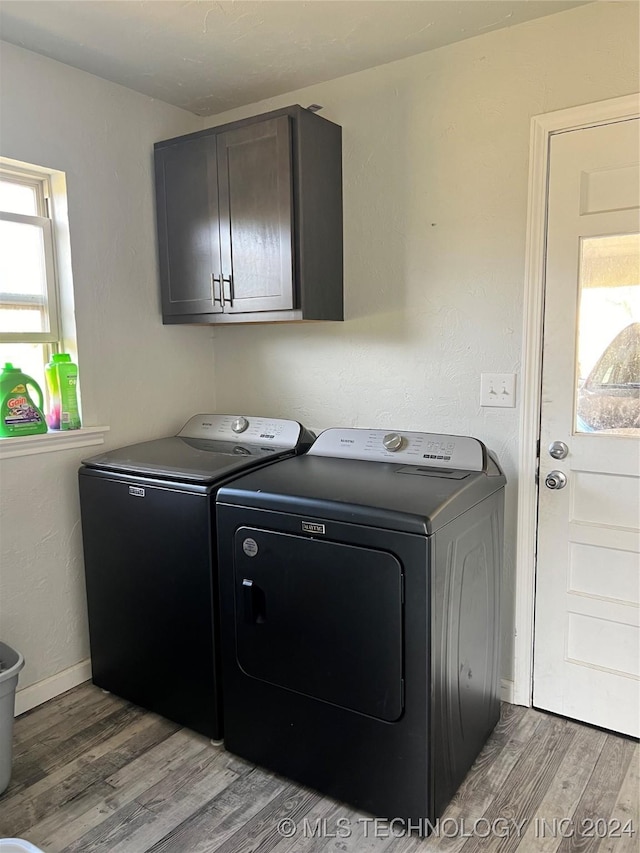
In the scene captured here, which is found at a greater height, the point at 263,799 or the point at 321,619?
the point at 321,619

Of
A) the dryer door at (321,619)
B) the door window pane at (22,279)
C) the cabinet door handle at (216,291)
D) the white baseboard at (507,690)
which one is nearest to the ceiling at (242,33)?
the door window pane at (22,279)

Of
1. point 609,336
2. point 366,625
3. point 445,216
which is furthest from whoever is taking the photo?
point 445,216

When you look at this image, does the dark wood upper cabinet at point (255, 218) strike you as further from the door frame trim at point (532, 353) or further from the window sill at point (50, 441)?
the door frame trim at point (532, 353)

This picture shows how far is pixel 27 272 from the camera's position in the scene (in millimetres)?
2260

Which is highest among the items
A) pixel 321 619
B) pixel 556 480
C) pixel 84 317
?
pixel 84 317

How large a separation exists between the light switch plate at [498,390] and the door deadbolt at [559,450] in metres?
0.19

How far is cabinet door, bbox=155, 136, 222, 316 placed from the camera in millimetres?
2338

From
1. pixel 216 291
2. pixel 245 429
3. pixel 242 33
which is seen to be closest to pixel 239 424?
pixel 245 429

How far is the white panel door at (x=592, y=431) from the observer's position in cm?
187

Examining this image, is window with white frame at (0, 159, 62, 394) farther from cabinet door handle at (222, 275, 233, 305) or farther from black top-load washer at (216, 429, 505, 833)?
black top-load washer at (216, 429, 505, 833)

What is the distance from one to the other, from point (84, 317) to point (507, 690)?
6.88 feet

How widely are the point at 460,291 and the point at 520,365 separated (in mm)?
337

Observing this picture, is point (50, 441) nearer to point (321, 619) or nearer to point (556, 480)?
point (321, 619)

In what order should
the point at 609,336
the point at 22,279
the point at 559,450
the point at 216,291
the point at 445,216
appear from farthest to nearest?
the point at 216,291
the point at 22,279
the point at 445,216
the point at 559,450
the point at 609,336
